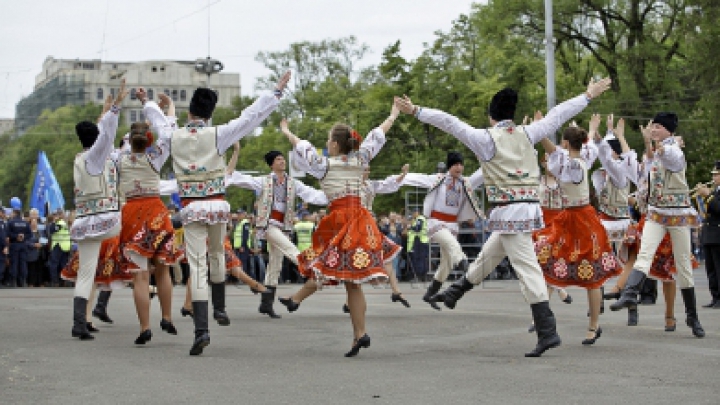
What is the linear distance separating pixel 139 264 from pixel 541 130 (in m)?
4.08

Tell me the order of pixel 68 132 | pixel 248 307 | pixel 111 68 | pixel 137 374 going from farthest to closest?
pixel 111 68
pixel 68 132
pixel 248 307
pixel 137 374

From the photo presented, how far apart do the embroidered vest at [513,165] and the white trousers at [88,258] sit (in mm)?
3883

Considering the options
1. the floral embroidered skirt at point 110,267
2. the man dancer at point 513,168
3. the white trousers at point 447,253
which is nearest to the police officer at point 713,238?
the white trousers at point 447,253

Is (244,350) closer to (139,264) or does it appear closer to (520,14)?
(139,264)

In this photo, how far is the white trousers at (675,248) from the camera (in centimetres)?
1136

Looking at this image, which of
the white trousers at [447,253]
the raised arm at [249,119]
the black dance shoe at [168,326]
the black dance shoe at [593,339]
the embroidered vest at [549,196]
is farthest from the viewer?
the white trousers at [447,253]

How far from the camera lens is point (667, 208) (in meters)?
11.5

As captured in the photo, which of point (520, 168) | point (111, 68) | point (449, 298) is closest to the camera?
point (520, 168)

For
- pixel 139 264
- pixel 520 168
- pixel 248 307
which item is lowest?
pixel 248 307

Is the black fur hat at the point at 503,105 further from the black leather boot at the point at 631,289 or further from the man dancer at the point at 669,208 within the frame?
the black leather boot at the point at 631,289

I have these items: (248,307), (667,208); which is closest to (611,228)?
(667,208)

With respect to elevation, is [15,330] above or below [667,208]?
below

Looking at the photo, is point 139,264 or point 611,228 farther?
point 611,228

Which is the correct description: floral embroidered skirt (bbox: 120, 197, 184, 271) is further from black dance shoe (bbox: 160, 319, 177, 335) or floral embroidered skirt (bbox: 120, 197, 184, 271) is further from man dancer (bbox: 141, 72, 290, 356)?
man dancer (bbox: 141, 72, 290, 356)
